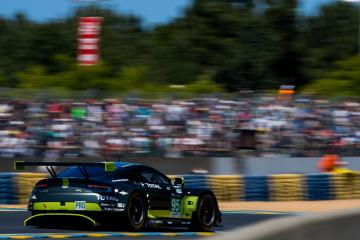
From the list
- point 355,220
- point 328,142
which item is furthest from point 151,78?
point 355,220

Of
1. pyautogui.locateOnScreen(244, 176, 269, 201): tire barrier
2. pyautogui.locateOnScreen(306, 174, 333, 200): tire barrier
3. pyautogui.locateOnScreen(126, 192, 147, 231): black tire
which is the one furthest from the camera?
pyautogui.locateOnScreen(306, 174, 333, 200): tire barrier

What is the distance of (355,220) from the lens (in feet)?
24.7

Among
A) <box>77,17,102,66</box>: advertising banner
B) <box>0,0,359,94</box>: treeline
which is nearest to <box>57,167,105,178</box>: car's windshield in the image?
<box>77,17,102,66</box>: advertising banner

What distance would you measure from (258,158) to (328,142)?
2.09 m

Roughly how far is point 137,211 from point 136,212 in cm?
4

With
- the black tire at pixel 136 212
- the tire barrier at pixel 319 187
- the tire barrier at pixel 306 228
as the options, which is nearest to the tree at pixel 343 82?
the tire barrier at pixel 319 187

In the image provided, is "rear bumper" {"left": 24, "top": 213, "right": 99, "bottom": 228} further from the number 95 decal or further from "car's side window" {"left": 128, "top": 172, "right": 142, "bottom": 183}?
the number 95 decal

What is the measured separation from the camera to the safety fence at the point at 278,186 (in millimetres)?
21531

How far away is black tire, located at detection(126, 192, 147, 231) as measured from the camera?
1293cm

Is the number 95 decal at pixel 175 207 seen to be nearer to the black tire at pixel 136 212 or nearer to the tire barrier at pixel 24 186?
the black tire at pixel 136 212

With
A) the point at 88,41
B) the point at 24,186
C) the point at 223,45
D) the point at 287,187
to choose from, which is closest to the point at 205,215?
the point at 24,186

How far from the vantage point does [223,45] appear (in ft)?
220

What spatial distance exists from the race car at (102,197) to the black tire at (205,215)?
51 cm

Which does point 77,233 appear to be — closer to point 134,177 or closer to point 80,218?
point 80,218
